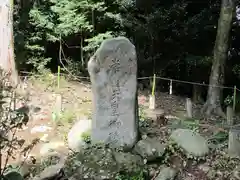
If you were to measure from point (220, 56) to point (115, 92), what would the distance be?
461 centimetres

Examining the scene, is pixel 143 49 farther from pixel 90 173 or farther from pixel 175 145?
pixel 90 173

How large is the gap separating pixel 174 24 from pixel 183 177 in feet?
25.4

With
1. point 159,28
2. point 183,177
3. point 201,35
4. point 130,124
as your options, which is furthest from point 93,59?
point 201,35

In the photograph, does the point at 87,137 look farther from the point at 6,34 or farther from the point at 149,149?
the point at 6,34

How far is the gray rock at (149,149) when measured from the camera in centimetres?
520

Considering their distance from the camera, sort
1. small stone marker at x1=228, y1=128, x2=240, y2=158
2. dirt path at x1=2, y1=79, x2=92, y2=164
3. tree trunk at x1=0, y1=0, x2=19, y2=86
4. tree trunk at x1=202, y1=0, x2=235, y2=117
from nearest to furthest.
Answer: small stone marker at x1=228, y1=128, x2=240, y2=158 → dirt path at x1=2, y1=79, x2=92, y2=164 → tree trunk at x1=0, y1=0, x2=19, y2=86 → tree trunk at x1=202, y1=0, x2=235, y2=117

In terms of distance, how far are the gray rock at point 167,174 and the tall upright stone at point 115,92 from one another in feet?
2.20

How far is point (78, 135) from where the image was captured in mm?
5754

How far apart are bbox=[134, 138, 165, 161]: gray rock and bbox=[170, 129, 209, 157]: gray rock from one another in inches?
12.7

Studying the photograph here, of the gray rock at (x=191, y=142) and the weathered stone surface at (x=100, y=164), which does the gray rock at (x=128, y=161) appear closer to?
the weathered stone surface at (x=100, y=164)

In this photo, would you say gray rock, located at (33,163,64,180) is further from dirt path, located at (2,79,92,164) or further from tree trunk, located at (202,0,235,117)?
tree trunk, located at (202,0,235,117)

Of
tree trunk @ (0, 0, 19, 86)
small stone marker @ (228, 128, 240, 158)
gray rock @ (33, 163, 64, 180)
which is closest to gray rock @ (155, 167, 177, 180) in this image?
small stone marker @ (228, 128, 240, 158)

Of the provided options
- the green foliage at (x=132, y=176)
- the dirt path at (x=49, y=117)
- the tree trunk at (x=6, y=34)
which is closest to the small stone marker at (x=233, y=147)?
the green foliage at (x=132, y=176)

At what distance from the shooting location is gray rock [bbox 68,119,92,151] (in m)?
5.62
